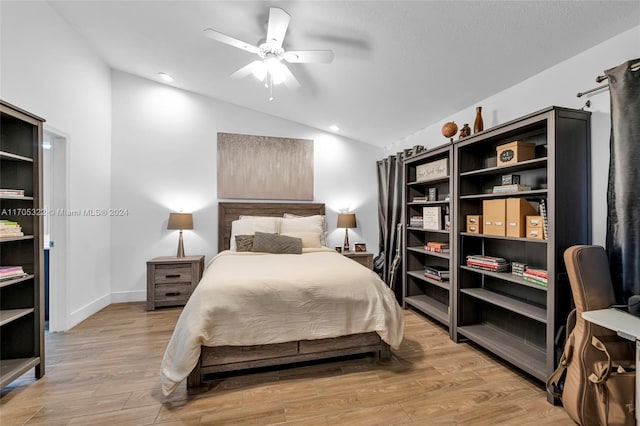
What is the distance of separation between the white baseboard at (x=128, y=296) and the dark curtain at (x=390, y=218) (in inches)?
134

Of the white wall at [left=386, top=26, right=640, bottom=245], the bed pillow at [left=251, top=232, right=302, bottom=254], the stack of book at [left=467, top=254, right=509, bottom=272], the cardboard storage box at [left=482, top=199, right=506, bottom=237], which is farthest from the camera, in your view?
the bed pillow at [left=251, top=232, right=302, bottom=254]

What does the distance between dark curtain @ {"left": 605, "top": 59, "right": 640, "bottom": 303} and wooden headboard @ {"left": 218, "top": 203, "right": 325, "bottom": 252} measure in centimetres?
328

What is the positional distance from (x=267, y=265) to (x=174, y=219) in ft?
6.20

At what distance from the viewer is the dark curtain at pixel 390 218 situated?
3.91 meters

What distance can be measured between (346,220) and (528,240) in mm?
2554

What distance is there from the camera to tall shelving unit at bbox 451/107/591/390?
5.75 feet

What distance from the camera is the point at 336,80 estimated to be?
281cm

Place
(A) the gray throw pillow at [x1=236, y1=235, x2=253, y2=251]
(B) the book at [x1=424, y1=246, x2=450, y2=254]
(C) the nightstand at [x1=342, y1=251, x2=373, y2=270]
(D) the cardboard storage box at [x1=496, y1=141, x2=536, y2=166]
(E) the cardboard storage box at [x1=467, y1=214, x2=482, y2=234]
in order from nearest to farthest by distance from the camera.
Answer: (D) the cardboard storage box at [x1=496, y1=141, x2=536, y2=166] < (E) the cardboard storage box at [x1=467, y1=214, x2=482, y2=234] < (B) the book at [x1=424, y1=246, x2=450, y2=254] < (A) the gray throw pillow at [x1=236, y1=235, x2=253, y2=251] < (C) the nightstand at [x1=342, y1=251, x2=373, y2=270]

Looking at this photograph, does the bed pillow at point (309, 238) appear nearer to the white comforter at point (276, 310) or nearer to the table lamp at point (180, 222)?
the white comforter at point (276, 310)

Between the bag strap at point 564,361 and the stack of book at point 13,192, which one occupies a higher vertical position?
the stack of book at point 13,192

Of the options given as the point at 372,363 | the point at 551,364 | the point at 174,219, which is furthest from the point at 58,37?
the point at 551,364

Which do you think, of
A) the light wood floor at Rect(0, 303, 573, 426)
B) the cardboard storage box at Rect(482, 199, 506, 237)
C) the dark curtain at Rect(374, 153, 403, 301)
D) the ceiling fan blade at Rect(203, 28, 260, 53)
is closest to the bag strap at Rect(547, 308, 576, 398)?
the light wood floor at Rect(0, 303, 573, 426)

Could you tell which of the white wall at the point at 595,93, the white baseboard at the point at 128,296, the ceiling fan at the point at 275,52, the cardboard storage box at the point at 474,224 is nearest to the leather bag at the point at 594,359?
the white wall at the point at 595,93

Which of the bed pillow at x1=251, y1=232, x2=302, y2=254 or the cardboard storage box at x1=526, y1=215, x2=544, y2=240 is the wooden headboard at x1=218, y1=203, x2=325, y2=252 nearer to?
the bed pillow at x1=251, y1=232, x2=302, y2=254
